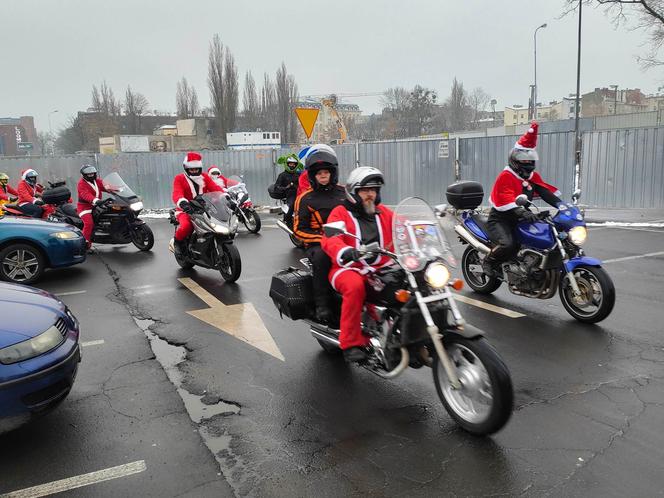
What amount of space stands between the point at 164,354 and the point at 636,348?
4627mm

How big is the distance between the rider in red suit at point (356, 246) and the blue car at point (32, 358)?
2043 millimetres

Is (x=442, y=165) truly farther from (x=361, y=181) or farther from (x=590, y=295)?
(x=361, y=181)

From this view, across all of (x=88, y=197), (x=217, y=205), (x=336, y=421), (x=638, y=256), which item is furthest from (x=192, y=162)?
(x=638, y=256)

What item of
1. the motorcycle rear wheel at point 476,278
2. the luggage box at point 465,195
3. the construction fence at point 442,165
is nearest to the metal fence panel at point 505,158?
the construction fence at point 442,165

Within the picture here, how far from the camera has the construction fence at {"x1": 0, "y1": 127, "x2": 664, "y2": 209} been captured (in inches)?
589

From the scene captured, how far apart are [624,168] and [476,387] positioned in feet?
45.5

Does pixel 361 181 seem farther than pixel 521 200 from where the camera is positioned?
No

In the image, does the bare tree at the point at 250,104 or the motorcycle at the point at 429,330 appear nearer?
the motorcycle at the point at 429,330

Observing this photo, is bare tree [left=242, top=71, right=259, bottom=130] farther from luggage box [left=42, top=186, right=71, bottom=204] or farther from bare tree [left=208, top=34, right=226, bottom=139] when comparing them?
luggage box [left=42, top=186, right=71, bottom=204]

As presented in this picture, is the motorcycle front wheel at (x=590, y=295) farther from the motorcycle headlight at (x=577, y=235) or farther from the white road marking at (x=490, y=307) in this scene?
the white road marking at (x=490, y=307)

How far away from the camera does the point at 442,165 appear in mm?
17766

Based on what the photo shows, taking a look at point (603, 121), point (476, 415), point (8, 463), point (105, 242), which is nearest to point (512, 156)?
point (476, 415)

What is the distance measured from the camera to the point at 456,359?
3.76 m

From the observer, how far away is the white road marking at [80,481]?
3209mm
